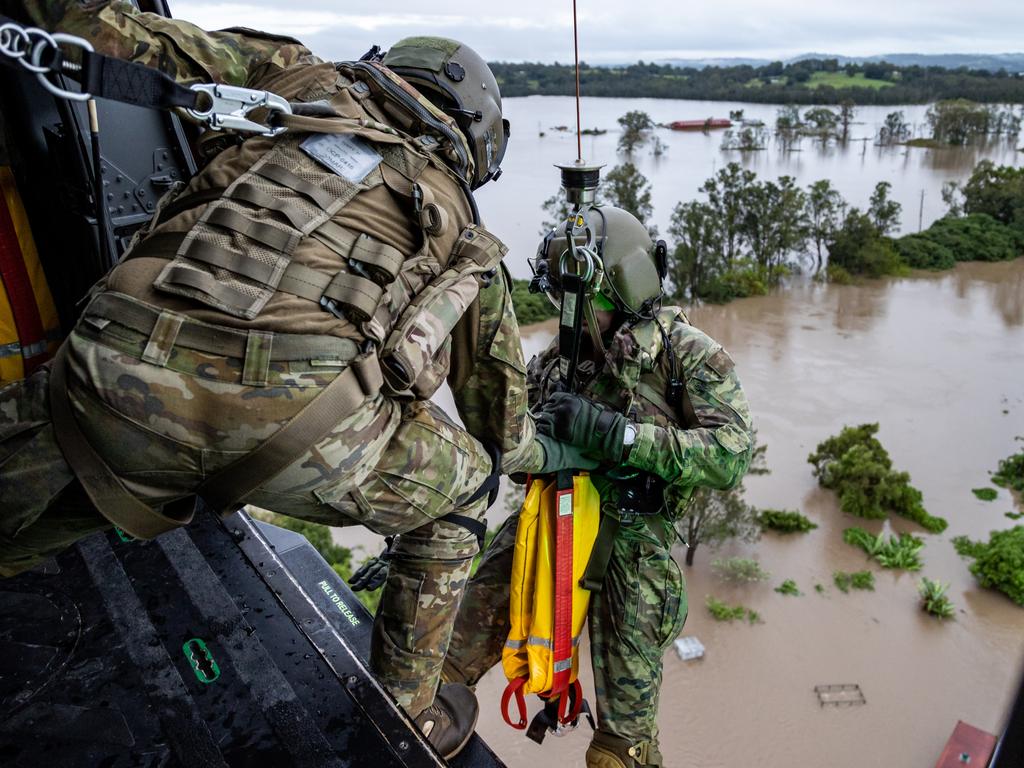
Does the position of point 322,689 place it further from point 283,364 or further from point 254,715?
point 283,364

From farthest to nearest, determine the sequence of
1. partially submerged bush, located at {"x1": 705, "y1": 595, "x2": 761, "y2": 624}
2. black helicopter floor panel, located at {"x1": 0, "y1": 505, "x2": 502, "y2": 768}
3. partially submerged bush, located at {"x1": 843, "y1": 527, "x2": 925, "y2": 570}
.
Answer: partially submerged bush, located at {"x1": 843, "y1": 527, "x2": 925, "y2": 570}
partially submerged bush, located at {"x1": 705, "y1": 595, "x2": 761, "y2": 624}
black helicopter floor panel, located at {"x1": 0, "y1": 505, "x2": 502, "y2": 768}

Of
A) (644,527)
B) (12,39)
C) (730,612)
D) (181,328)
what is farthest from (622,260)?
(730,612)

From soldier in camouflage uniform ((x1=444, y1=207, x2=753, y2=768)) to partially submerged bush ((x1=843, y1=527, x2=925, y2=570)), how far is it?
43.2 feet

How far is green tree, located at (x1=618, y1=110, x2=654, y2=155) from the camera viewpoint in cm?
4125

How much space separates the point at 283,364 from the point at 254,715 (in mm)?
1265

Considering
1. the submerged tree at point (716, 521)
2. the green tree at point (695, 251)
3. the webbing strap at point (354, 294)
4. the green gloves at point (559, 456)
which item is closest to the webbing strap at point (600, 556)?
the green gloves at point (559, 456)

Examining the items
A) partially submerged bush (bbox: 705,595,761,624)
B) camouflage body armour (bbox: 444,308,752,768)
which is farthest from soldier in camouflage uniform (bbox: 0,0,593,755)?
partially submerged bush (bbox: 705,595,761,624)

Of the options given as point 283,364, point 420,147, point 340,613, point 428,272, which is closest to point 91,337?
point 283,364

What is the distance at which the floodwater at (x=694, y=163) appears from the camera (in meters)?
32.0

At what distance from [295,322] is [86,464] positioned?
631 mm

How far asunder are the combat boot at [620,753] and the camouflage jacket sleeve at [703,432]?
1.20 m

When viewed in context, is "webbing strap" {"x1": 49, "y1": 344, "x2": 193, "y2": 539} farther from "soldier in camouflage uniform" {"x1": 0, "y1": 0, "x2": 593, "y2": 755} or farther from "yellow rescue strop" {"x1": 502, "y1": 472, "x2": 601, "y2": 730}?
"yellow rescue strop" {"x1": 502, "y1": 472, "x2": 601, "y2": 730}

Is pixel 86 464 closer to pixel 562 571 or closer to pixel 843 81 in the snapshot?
pixel 562 571

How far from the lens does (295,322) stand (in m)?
1.95
